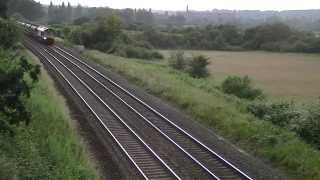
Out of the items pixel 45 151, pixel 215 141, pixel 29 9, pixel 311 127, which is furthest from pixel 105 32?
pixel 29 9

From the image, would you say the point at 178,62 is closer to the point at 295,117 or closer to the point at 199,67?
the point at 199,67

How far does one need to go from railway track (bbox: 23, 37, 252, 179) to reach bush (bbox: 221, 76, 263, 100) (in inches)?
363

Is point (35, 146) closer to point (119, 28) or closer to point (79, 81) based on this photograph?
point (79, 81)

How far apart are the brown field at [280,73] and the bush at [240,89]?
768 centimetres

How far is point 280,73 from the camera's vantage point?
72.1m

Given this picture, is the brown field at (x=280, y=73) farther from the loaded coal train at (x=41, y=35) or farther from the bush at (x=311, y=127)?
the bush at (x=311, y=127)

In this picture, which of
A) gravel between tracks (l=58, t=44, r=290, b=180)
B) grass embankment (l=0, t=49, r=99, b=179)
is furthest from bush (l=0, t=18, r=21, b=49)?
grass embankment (l=0, t=49, r=99, b=179)

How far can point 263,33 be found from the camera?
118062mm

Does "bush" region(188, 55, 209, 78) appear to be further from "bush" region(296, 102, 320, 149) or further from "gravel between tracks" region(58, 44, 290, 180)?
"bush" region(296, 102, 320, 149)

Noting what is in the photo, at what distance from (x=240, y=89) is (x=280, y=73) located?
33.1m

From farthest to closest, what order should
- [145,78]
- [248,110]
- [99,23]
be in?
1. [99,23]
2. [145,78]
3. [248,110]

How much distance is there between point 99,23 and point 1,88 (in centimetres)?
5768

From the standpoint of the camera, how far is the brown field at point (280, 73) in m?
53.6

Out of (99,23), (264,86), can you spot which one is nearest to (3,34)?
(264,86)
